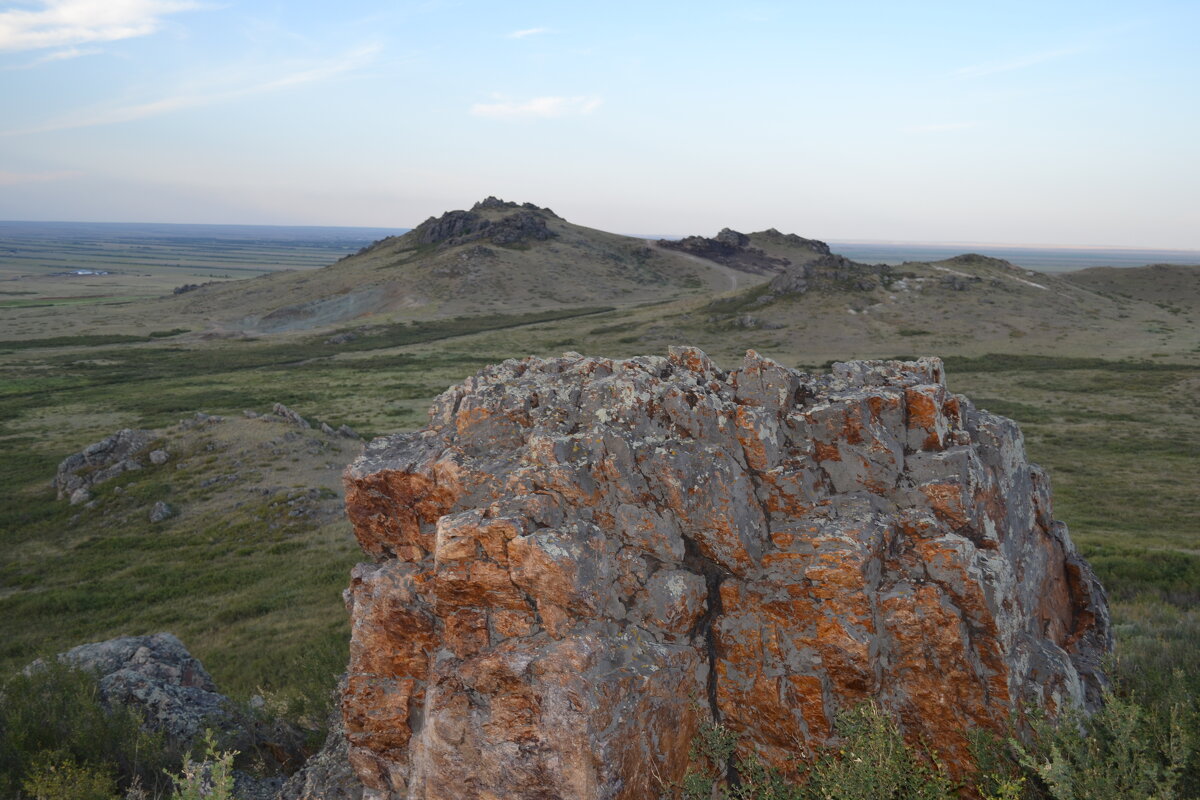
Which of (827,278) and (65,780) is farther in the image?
(827,278)

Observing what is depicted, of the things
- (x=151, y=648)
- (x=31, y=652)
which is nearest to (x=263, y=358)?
(x=31, y=652)

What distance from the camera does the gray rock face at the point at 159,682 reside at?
11055mm

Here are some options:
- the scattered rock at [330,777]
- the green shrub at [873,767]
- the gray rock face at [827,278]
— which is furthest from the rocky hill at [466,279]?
the green shrub at [873,767]

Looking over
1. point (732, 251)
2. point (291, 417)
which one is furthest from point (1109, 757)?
point (732, 251)

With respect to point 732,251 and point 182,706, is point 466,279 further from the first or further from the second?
point 182,706

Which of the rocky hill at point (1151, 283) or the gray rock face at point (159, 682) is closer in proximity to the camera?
the gray rock face at point (159, 682)

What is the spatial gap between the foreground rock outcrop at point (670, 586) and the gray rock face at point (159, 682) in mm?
5574

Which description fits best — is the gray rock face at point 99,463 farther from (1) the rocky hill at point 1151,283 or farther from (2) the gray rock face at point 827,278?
(1) the rocky hill at point 1151,283

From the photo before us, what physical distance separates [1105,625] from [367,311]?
122 m

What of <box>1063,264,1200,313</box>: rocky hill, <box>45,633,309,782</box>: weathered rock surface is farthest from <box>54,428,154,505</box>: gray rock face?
<box>1063,264,1200,313</box>: rocky hill

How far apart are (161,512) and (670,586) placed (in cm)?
3159

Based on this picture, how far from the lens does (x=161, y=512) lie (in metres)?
30.1

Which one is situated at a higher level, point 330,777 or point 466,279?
point 466,279

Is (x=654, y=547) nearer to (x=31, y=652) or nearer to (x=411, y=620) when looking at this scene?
(x=411, y=620)
